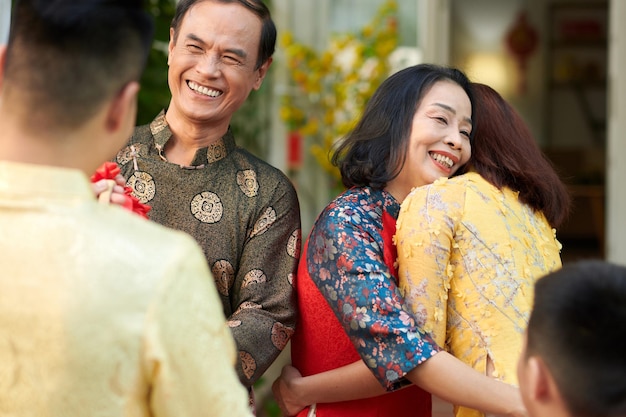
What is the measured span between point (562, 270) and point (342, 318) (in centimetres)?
64

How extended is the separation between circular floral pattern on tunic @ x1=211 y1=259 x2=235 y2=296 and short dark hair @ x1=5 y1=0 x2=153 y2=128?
3.35 feet

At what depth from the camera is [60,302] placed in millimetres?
1141

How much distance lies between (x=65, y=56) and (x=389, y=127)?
3.86ft

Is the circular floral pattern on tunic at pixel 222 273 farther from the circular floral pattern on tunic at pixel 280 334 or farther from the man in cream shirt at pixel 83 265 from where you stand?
the man in cream shirt at pixel 83 265

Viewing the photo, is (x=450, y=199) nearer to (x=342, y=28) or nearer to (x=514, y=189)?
(x=514, y=189)

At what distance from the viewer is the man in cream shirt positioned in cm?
115

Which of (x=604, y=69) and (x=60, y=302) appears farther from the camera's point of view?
(x=604, y=69)

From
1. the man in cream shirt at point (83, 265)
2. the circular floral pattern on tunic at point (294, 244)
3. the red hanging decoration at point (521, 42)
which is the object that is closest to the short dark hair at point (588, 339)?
the man in cream shirt at point (83, 265)

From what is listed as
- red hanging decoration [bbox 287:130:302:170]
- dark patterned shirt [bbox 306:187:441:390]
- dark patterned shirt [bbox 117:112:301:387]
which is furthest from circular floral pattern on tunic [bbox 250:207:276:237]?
red hanging decoration [bbox 287:130:302:170]

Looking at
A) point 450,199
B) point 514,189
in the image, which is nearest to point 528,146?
point 514,189

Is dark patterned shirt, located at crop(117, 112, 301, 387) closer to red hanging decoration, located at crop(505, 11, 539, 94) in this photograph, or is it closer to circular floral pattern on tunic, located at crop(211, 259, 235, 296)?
circular floral pattern on tunic, located at crop(211, 259, 235, 296)

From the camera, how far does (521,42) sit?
1197 centimetres

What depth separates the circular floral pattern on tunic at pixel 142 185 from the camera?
2.26 metres

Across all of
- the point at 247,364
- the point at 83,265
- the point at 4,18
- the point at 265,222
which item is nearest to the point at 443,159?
the point at 265,222
